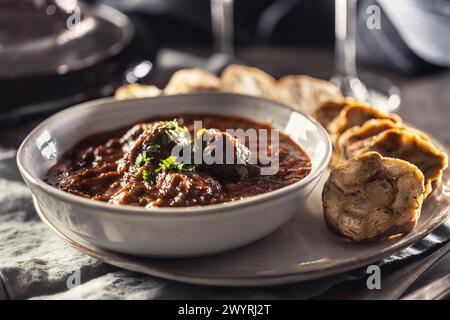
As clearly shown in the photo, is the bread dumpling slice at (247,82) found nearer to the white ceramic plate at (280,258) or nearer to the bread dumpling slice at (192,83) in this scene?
the bread dumpling slice at (192,83)

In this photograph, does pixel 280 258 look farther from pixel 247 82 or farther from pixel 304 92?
pixel 247 82

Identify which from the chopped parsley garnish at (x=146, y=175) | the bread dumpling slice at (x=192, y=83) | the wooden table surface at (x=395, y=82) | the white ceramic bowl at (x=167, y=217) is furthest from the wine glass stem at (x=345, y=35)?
the chopped parsley garnish at (x=146, y=175)

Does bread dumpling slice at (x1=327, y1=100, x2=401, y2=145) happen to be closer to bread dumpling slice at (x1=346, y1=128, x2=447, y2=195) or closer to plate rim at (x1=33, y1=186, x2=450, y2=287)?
bread dumpling slice at (x1=346, y1=128, x2=447, y2=195)

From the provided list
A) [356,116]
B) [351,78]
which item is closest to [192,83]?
[356,116]

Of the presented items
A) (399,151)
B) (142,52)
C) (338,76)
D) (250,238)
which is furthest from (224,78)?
(250,238)

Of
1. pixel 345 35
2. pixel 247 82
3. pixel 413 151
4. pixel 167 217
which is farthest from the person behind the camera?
pixel 345 35

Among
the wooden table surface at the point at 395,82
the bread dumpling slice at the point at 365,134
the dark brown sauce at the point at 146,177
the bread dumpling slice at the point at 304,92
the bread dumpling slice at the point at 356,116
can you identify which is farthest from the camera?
the wooden table surface at the point at 395,82

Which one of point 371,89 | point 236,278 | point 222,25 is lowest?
point 371,89
